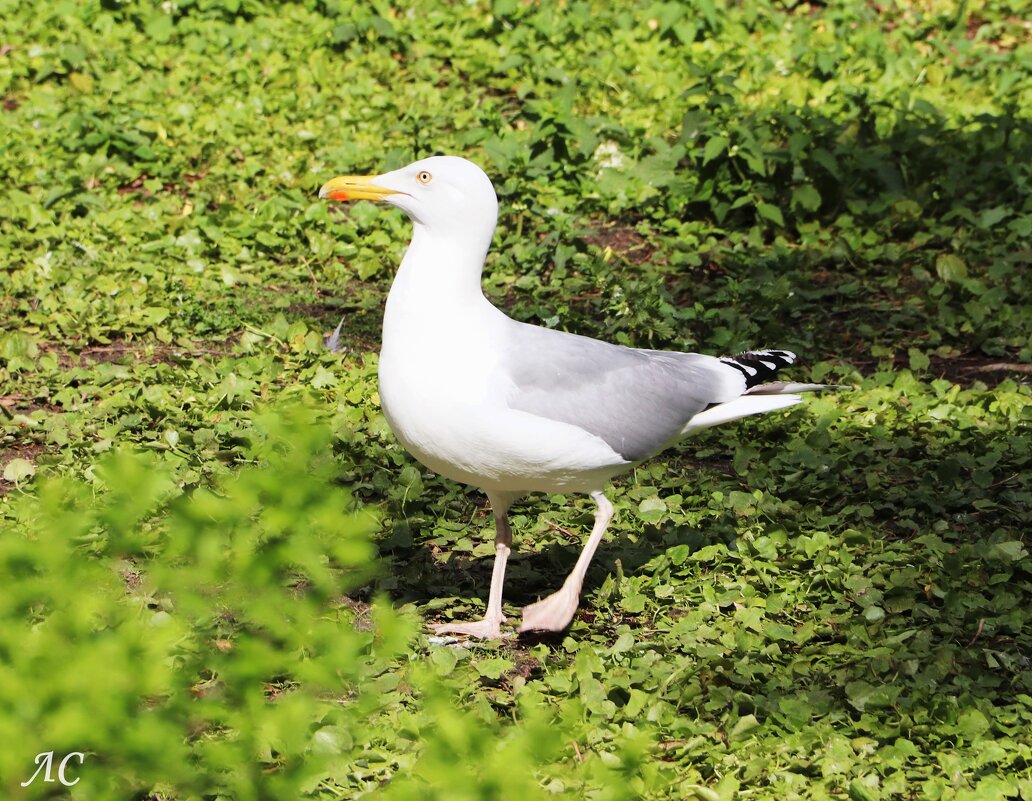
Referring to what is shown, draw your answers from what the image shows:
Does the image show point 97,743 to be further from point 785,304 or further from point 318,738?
point 785,304

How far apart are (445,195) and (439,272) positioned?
24cm

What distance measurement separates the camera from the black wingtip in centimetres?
471

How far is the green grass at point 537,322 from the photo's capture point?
79.2 inches

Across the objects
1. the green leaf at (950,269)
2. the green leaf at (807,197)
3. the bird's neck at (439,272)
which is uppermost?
the bird's neck at (439,272)

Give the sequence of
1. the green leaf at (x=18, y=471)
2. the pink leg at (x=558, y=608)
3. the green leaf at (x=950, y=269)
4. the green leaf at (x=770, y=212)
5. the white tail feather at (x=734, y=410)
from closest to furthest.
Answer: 1. the pink leg at (x=558, y=608)
2. the white tail feather at (x=734, y=410)
3. the green leaf at (x=18, y=471)
4. the green leaf at (x=950, y=269)
5. the green leaf at (x=770, y=212)

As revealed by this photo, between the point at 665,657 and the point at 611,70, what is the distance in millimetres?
5748

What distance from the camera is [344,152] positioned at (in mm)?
8141

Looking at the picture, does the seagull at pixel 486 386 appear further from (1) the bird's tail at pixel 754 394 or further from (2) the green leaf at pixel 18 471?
(2) the green leaf at pixel 18 471

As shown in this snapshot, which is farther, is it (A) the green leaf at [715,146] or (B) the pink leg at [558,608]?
(A) the green leaf at [715,146]

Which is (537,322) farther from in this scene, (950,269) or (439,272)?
(439,272)

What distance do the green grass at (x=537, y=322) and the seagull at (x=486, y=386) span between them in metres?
0.45

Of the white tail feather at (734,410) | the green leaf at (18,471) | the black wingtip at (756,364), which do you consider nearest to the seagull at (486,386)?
the white tail feather at (734,410)

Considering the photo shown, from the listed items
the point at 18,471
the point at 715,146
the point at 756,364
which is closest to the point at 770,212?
the point at 715,146

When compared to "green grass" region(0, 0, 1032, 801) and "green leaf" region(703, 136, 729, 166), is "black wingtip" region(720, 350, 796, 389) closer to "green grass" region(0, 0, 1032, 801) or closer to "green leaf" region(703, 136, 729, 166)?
"green grass" region(0, 0, 1032, 801)
